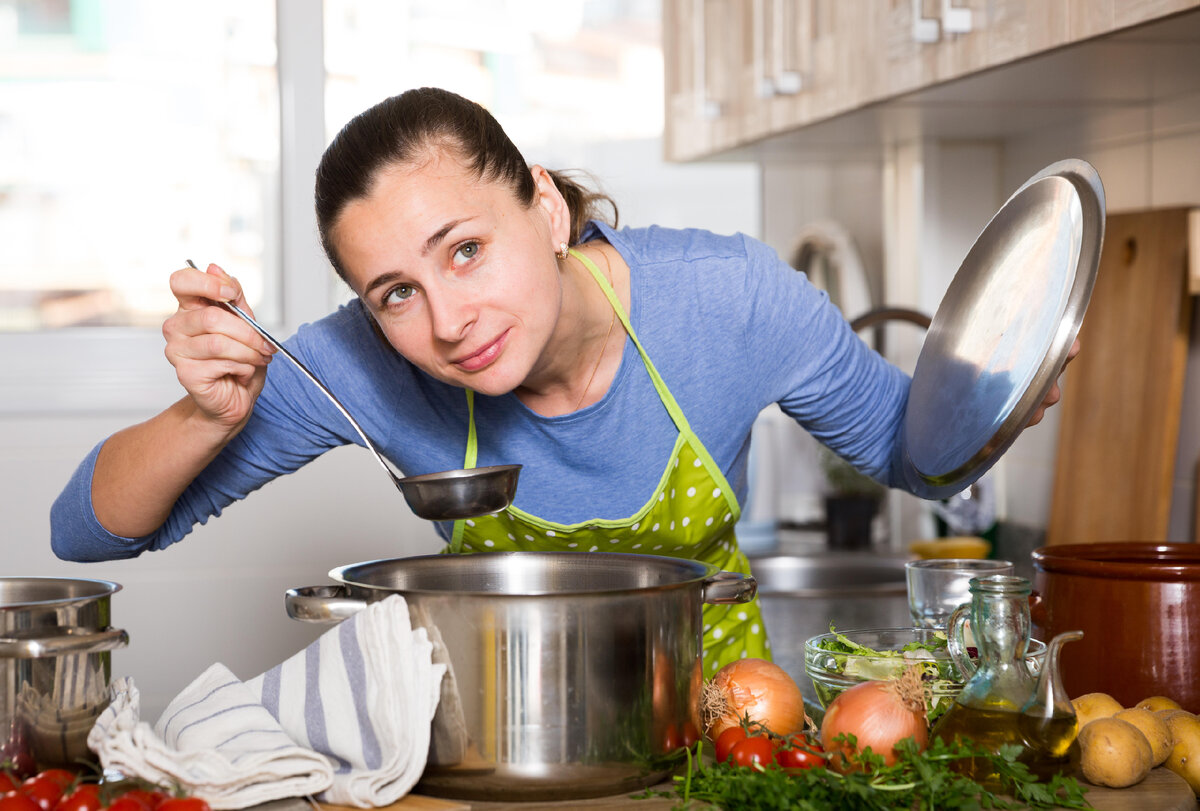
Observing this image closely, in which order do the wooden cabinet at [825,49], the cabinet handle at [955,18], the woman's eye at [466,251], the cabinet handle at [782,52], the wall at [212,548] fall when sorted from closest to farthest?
the woman's eye at [466,251] → the wooden cabinet at [825,49] → the cabinet handle at [955,18] → the cabinet handle at [782,52] → the wall at [212,548]

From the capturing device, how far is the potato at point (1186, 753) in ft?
2.96

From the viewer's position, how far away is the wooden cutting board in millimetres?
1792

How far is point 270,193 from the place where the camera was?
2.51 metres

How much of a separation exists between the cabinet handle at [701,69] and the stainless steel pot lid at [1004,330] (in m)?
1.45

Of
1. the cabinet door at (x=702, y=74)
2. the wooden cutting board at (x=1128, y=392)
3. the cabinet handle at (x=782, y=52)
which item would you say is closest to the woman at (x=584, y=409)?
the wooden cutting board at (x=1128, y=392)

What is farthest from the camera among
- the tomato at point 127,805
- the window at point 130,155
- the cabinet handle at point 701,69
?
the cabinet handle at point 701,69

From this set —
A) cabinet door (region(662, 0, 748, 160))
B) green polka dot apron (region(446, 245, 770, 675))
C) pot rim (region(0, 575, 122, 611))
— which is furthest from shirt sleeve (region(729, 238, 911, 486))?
cabinet door (region(662, 0, 748, 160))

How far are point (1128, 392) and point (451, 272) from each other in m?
1.28

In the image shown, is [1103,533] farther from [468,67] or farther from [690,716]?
[468,67]

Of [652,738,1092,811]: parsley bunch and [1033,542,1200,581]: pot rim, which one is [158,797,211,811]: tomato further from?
[1033,542,1200,581]: pot rim

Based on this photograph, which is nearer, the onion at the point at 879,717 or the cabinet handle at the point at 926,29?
the onion at the point at 879,717

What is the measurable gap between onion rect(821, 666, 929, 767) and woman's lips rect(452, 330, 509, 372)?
1.33 feet

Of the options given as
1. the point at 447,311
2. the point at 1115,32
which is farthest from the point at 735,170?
the point at 447,311

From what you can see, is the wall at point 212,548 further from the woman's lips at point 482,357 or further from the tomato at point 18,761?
the tomato at point 18,761
